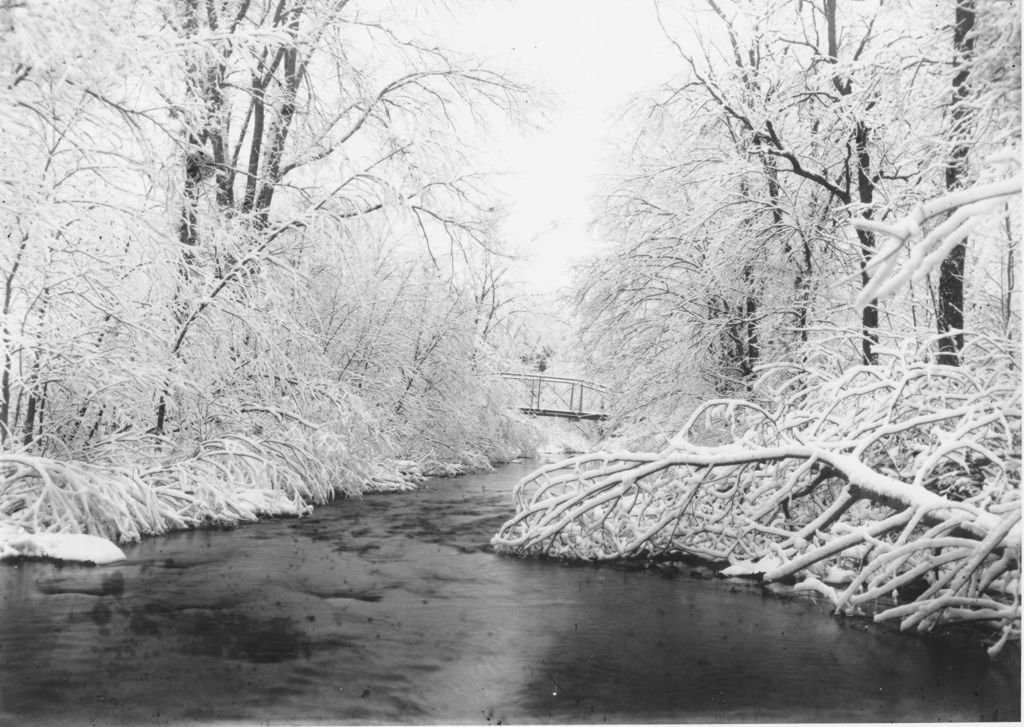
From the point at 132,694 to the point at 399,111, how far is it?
556 centimetres

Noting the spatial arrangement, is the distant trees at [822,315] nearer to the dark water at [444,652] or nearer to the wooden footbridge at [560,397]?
the dark water at [444,652]

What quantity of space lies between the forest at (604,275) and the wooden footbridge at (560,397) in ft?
2.31

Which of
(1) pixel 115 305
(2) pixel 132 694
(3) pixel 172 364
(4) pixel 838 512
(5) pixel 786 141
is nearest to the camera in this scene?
(2) pixel 132 694

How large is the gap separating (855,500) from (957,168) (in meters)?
1.34

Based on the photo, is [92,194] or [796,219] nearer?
[92,194]

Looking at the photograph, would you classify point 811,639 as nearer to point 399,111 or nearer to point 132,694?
point 132,694

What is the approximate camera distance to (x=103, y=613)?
3107mm

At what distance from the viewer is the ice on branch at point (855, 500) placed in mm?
2811

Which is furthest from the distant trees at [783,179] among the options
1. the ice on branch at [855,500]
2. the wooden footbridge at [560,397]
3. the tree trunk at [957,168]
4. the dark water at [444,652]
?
the dark water at [444,652]

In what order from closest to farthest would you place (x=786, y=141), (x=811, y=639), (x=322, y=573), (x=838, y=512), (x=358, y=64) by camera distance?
(x=811, y=639), (x=838, y=512), (x=322, y=573), (x=786, y=141), (x=358, y=64)

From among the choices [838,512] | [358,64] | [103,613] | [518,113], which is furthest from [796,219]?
[103,613]

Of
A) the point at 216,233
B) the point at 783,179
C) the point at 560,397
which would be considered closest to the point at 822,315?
the point at 783,179

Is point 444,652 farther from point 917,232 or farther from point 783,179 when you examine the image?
point 783,179

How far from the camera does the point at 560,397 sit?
35.8ft
